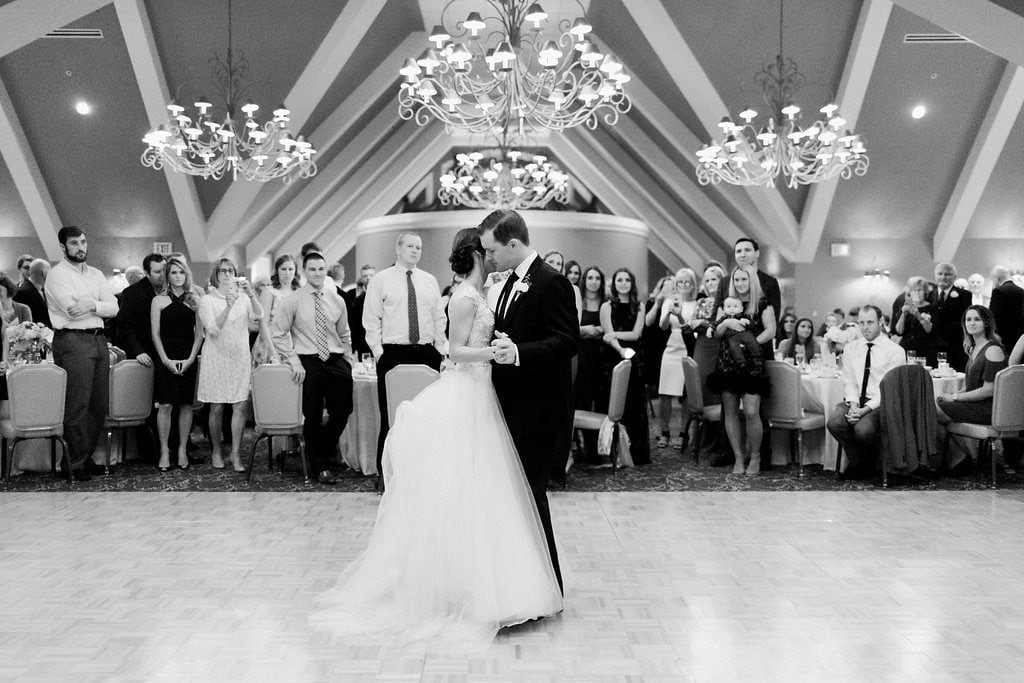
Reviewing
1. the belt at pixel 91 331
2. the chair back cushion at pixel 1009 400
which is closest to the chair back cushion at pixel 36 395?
the belt at pixel 91 331

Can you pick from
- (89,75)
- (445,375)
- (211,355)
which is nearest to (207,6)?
(89,75)

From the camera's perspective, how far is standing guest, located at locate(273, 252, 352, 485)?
598 cm

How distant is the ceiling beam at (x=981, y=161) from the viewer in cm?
1127

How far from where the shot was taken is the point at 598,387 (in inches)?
266

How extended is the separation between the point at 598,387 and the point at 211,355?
9.48ft

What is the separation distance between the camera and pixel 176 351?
6.57 m

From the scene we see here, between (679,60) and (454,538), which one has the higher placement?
(679,60)

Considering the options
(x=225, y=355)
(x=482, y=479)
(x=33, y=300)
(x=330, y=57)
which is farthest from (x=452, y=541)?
(x=330, y=57)

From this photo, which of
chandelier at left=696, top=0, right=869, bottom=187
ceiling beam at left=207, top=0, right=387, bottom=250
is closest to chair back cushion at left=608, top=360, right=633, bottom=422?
chandelier at left=696, top=0, right=869, bottom=187

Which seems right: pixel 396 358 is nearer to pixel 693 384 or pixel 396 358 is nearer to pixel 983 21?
pixel 693 384

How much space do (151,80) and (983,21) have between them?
887 centimetres

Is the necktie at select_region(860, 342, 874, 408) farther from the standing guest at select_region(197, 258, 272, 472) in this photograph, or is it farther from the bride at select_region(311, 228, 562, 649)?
the standing guest at select_region(197, 258, 272, 472)

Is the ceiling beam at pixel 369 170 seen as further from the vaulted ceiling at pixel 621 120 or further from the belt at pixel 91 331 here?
the belt at pixel 91 331

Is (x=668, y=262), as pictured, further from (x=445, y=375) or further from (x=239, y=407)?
(x=445, y=375)
